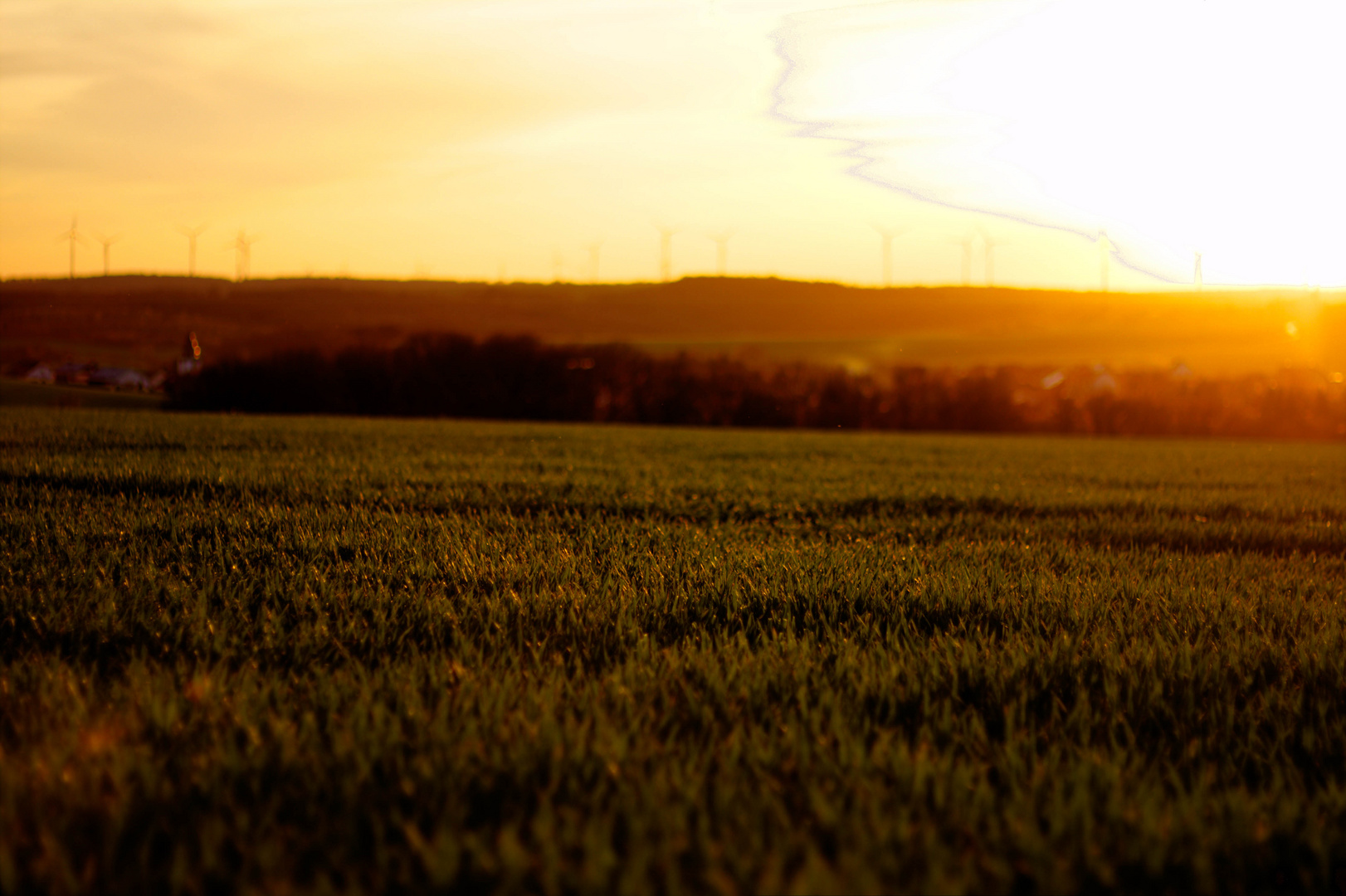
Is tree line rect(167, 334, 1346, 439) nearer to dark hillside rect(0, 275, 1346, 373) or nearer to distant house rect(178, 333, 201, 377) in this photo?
distant house rect(178, 333, 201, 377)

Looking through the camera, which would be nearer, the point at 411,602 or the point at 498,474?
the point at 411,602

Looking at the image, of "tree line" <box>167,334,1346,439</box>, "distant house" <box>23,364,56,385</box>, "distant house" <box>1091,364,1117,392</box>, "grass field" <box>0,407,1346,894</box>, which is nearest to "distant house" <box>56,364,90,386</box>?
"distant house" <box>23,364,56,385</box>

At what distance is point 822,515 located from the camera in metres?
8.47

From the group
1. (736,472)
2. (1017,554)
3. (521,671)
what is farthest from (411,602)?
(736,472)

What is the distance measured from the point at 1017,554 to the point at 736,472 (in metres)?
5.99

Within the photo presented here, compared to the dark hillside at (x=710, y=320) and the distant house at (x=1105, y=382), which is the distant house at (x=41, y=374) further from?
the distant house at (x=1105, y=382)

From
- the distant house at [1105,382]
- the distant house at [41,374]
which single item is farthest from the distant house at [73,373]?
the distant house at [1105,382]

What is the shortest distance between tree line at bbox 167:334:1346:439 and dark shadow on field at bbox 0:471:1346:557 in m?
25.0

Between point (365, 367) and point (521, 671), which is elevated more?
point (365, 367)

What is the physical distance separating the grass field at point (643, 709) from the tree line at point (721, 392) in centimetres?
2735

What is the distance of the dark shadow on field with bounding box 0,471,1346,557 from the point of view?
751 centimetres

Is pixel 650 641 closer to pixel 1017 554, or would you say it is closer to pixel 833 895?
pixel 833 895

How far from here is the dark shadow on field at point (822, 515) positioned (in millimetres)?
7512

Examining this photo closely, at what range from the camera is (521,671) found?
330 cm
